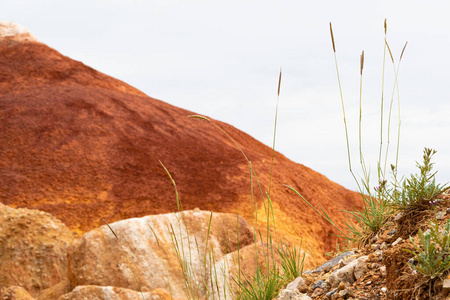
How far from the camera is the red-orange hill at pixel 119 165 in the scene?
12172 mm

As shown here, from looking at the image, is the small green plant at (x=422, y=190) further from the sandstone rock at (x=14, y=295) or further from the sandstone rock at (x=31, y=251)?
the sandstone rock at (x=31, y=251)

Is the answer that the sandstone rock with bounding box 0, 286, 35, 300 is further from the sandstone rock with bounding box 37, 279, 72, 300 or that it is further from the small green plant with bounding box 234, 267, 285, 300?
the small green plant with bounding box 234, 267, 285, 300

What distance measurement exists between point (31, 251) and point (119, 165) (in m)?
5.95

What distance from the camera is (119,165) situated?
44.5 feet

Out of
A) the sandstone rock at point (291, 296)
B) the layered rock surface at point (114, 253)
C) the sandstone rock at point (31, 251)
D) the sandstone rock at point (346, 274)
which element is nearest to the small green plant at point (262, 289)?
the sandstone rock at point (291, 296)

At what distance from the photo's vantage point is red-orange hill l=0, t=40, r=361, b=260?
12172 mm

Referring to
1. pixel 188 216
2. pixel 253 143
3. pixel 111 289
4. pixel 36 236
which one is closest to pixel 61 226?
pixel 36 236

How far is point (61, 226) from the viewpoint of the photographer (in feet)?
27.7

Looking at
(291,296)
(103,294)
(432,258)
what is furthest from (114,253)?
(432,258)

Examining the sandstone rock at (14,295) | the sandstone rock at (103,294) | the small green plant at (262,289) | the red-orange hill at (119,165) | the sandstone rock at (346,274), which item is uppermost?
the red-orange hill at (119,165)

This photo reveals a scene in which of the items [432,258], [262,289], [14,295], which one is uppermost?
[432,258]

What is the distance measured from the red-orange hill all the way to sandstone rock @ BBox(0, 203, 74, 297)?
327 centimetres

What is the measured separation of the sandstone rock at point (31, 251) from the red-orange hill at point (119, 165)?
3266 millimetres

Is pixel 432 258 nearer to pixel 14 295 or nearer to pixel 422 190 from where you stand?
pixel 422 190
